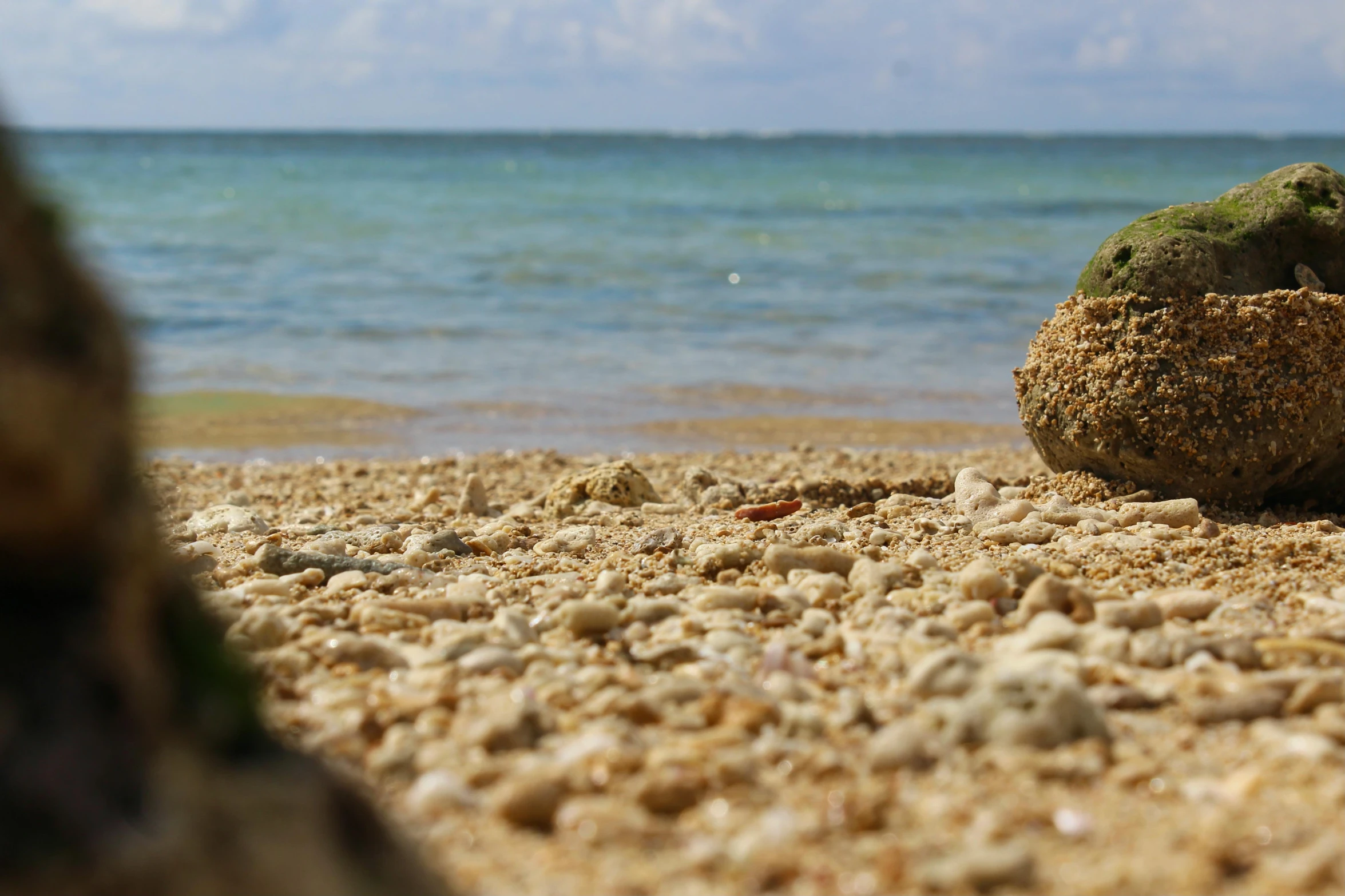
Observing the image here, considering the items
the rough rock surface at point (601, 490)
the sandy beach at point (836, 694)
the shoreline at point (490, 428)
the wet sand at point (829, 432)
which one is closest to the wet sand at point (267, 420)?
the shoreline at point (490, 428)

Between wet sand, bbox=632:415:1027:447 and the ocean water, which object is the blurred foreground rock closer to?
the ocean water

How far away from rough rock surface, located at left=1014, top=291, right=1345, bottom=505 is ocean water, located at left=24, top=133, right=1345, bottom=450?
3.48m

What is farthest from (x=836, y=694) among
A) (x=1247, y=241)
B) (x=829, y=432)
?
(x=829, y=432)

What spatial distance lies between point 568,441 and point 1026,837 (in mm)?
6955

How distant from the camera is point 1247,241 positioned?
476 cm

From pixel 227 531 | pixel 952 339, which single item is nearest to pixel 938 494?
pixel 227 531

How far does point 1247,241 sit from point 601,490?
9.81 feet

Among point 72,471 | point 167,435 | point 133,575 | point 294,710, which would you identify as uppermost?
point 72,471

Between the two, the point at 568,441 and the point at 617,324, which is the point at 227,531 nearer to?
the point at 568,441

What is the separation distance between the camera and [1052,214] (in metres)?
26.4

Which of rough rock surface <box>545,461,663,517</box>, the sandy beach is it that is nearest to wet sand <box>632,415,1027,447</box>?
rough rock surface <box>545,461,663,517</box>

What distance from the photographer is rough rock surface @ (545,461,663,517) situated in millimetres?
5570

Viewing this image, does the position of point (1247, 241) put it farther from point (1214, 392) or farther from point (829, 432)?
point (829, 432)

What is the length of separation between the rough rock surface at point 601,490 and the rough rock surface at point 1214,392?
6.70 ft
